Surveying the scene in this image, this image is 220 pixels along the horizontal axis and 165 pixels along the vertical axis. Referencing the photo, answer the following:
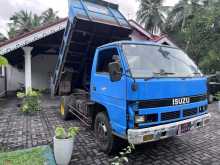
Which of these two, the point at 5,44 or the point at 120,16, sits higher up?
the point at 120,16

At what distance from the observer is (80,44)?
6.75 m

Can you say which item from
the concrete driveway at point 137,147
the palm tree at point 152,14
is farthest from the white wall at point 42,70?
the palm tree at point 152,14

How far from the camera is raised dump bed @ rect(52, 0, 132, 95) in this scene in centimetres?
613

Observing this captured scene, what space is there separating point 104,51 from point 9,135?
345 cm

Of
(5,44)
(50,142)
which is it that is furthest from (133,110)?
(5,44)

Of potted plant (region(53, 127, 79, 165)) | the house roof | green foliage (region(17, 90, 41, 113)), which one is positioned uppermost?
the house roof

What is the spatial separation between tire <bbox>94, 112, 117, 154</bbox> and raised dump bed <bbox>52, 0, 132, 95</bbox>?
2.58 m

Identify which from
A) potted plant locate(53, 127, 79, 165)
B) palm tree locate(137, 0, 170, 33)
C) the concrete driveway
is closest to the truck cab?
the concrete driveway

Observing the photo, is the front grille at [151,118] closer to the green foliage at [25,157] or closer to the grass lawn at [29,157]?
the grass lawn at [29,157]

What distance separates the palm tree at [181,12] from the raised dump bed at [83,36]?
23482 mm

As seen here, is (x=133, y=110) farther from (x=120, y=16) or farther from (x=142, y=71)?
(x=120, y=16)

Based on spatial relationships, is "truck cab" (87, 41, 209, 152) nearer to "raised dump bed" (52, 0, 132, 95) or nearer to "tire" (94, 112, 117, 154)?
"tire" (94, 112, 117, 154)

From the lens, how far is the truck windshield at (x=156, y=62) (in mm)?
4082

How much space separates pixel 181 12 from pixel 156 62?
29690 millimetres
